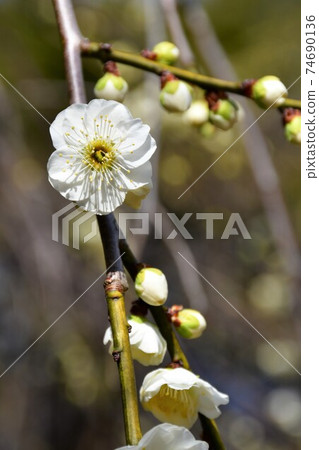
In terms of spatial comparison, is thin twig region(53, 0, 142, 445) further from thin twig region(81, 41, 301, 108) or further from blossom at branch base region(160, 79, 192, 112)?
blossom at branch base region(160, 79, 192, 112)

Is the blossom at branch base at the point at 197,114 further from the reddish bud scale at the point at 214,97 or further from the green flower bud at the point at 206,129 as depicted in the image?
the reddish bud scale at the point at 214,97

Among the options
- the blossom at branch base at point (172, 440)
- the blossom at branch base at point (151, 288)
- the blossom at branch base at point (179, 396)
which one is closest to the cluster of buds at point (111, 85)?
the blossom at branch base at point (151, 288)

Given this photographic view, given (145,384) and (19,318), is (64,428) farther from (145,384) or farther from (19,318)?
(145,384)

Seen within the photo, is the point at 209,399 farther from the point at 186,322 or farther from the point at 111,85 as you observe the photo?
the point at 111,85

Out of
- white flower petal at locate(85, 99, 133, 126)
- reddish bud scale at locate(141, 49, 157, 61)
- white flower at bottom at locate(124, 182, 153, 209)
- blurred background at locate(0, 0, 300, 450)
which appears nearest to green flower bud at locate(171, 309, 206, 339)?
white flower at bottom at locate(124, 182, 153, 209)

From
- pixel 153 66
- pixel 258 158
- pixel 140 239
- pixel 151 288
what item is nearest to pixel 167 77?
pixel 153 66
